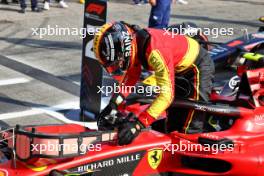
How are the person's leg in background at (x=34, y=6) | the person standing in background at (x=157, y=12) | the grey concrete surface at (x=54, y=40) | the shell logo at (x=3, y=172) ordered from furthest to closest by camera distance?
the person's leg in background at (x=34, y=6), the person standing in background at (x=157, y=12), the grey concrete surface at (x=54, y=40), the shell logo at (x=3, y=172)

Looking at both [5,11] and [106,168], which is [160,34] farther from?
[5,11]

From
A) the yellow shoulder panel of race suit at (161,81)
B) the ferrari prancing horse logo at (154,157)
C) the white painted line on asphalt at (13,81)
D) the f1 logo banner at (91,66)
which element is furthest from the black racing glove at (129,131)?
the white painted line on asphalt at (13,81)

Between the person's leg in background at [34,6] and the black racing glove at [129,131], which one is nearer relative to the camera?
the black racing glove at [129,131]

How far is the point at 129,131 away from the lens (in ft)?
16.8

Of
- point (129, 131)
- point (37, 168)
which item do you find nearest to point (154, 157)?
point (129, 131)

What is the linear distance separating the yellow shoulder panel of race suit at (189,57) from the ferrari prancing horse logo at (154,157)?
0.93 meters

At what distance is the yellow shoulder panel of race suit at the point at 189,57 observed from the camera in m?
5.59

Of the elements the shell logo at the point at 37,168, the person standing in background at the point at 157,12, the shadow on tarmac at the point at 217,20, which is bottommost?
the shadow on tarmac at the point at 217,20

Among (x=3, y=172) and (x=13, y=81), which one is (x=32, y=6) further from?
(x=3, y=172)

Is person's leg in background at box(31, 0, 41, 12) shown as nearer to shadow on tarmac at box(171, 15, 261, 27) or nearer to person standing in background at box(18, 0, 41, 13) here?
person standing in background at box(18, 0, 41, 13)

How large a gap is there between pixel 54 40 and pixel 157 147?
748 centimetres

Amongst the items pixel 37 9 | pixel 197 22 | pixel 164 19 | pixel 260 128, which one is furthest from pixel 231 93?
pixel 37 9

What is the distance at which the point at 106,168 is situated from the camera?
16.9 ft

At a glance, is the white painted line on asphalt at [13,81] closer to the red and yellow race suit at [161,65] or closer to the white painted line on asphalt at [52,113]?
the white painted line on asphalt at [52,113]
